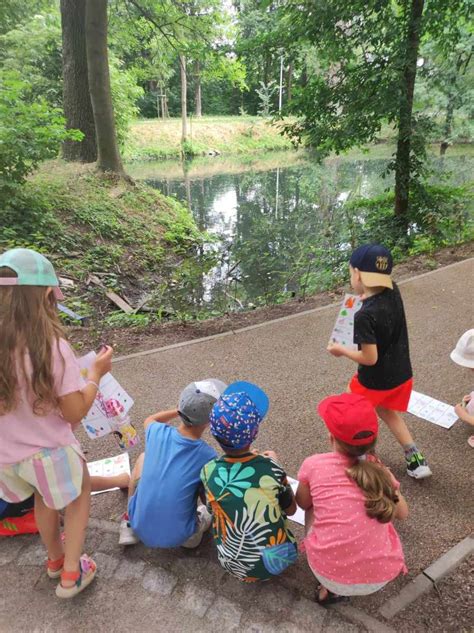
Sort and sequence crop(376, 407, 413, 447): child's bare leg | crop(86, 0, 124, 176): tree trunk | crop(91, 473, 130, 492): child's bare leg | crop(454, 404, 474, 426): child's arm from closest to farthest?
1. crop(91, 473, 130, 492): child's bare leg
2. crop(376, 407, 413, 447): child's bare leg
3. crop(454, 404, 474, 426): child's arm
4. crop(86, 0, 124, 176): tree trunk

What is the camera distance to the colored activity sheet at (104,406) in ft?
8.80

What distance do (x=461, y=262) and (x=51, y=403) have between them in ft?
21.2

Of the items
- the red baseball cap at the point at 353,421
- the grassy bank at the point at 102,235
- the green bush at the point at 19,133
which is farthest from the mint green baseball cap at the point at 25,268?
the green bush at the point at 19,133

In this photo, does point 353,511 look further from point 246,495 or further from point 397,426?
point 397,426

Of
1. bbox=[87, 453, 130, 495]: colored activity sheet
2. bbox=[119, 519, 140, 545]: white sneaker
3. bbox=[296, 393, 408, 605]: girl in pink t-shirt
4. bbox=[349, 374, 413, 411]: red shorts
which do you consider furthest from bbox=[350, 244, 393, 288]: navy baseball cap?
bbox=[87, 453, 130, 495]: colored activity sheet

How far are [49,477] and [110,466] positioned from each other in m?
1.19

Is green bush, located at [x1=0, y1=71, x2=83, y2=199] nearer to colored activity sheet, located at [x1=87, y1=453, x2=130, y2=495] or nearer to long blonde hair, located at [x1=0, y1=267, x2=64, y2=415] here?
colored activity sheet, located at [x1=87, y1=453, x2=130, y2=495]

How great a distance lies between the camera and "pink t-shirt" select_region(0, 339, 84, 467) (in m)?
1.75

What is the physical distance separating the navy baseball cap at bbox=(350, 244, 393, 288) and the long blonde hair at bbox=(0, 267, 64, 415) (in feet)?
5.75

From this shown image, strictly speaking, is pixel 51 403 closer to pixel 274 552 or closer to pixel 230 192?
pixel 274 552

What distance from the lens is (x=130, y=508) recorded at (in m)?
2.29

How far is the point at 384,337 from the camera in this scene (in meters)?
2.57

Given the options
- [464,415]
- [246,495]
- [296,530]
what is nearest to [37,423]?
[246,495]

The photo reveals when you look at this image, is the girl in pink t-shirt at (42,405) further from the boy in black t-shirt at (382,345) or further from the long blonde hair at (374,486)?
the boy in black t-shirt at (382,345)
